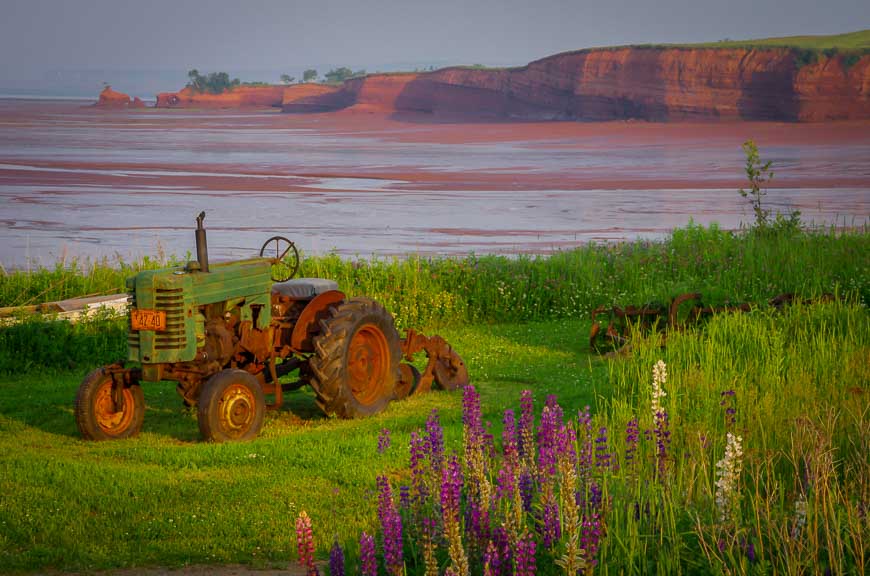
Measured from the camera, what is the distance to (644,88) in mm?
93062

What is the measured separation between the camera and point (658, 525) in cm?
494

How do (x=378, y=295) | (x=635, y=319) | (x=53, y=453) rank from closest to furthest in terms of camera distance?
1. (x=53, y=453)
2. (x=635, y=319)
3. (x=378, y=295)

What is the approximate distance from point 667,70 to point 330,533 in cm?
8939

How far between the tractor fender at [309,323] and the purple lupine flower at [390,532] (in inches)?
188

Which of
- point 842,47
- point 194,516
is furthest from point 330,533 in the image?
point 842,47

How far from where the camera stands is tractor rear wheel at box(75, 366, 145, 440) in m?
8.52

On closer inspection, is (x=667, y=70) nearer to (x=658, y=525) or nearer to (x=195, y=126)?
(x=195, y=126)

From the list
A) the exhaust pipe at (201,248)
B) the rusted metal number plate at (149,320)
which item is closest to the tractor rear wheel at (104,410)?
the rusted metal number plate at (149,320)

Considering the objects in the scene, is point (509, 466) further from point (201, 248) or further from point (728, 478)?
point (201, 248)

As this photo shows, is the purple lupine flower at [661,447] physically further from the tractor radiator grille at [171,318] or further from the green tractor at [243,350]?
the tractor radiator grille at [171,318]

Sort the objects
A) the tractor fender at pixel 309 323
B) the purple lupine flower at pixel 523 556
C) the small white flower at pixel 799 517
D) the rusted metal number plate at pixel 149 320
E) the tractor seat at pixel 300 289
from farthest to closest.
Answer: the tractor seat at pixel 300 289 → the tractor fender at pixel 309 323 → the rusted metal number plate at pixel 149 320 → the small white flower at pixel 799 517 → the purple lupine flower at pixel 523 556

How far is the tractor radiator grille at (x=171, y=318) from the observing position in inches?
328

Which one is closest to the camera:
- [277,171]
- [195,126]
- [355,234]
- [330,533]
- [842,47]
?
[330,533]

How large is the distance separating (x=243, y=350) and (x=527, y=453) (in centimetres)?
442
